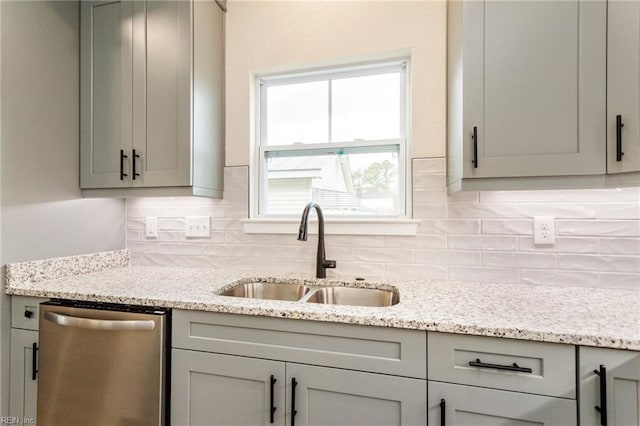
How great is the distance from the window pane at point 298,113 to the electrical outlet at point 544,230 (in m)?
1.18

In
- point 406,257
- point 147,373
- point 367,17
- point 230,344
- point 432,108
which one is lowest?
point 147,373

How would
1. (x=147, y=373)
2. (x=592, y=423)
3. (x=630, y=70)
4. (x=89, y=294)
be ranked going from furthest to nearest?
1. (x=89, y=294)
2. (x=147, y=373)
3. (x=630, y=70)
4. (x=592, y=423)

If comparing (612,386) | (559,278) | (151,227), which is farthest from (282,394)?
(151,227)

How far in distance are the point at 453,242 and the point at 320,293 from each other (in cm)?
72

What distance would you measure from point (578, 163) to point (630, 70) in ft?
1.14

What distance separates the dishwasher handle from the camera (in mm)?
1313

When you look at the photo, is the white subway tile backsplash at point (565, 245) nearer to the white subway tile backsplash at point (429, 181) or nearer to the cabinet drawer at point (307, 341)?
the white subway tile backsplash at point (429, 181)

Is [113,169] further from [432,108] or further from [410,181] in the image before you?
[432,108]

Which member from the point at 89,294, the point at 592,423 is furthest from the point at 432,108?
the point at 89,294

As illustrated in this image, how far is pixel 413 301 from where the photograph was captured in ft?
4.28

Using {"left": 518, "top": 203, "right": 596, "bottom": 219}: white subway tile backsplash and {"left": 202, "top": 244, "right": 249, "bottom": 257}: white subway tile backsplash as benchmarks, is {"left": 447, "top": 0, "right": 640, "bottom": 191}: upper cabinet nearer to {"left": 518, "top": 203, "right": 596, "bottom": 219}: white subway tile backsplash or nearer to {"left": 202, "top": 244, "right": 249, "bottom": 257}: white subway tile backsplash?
{"left": 518, "top": 203, "right": 596, "bottom": 219}: white subway tile backsplash

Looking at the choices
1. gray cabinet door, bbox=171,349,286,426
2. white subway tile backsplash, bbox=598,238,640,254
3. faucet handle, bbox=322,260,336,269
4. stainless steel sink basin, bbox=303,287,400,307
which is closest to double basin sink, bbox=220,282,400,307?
stainless steel sink basin, bbox=303,287,400,307

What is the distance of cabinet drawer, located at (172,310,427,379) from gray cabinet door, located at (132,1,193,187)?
79 cm

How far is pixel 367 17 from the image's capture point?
1.83 m
